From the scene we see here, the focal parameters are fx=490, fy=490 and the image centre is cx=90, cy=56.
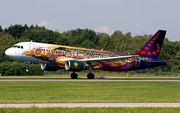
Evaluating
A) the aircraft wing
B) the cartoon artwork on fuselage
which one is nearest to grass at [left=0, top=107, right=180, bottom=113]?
the cartoon artwork on fuselage

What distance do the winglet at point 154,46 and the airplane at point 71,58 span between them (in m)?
0.97

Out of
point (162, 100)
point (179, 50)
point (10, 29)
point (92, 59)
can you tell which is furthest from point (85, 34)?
point (162, 100)

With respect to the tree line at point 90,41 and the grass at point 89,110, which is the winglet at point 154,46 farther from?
the grass at point 89,110

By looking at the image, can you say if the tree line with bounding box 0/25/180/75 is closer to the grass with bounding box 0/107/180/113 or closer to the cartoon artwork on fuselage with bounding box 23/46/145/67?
the cartoon artwork on fuselage with bounding box 23/46/145/67

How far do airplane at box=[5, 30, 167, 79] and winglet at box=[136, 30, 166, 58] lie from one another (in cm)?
97

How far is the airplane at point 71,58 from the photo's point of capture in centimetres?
6056

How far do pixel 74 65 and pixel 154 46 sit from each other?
15262 millimetres

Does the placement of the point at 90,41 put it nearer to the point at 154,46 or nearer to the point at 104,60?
the point at 154,46

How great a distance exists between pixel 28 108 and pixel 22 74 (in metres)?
59.6

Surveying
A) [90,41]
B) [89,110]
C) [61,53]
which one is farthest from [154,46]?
[90,41]

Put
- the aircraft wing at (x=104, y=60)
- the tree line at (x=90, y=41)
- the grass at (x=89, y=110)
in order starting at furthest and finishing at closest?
the tree line at (x=90, y=41)
the aircraft wing at (x=104, y=60)
the grass at (x=89, y=110)

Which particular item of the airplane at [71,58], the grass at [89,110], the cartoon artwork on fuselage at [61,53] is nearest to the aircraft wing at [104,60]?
the airplane at [71,58]

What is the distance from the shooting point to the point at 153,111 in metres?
23.4

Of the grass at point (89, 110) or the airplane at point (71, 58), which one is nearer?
the grass at point (89, 110)
